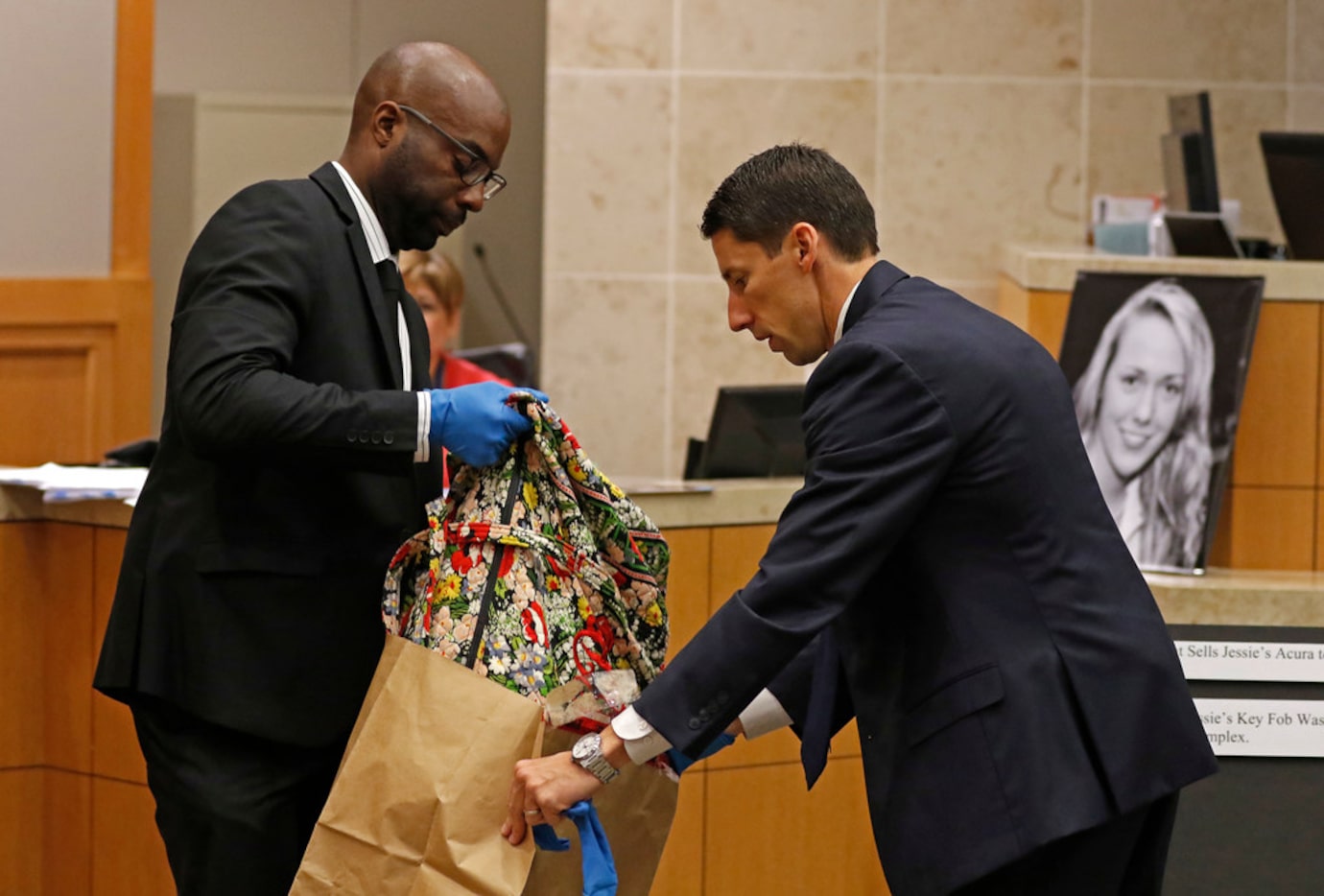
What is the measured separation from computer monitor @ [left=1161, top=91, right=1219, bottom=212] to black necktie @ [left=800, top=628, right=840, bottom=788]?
307cm

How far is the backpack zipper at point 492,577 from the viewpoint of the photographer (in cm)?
210

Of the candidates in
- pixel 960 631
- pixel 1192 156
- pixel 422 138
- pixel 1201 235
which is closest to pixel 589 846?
pixel 960 631

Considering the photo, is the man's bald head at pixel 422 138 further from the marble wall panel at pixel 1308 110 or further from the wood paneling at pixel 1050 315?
the marble wall panel at pixel 1308 110

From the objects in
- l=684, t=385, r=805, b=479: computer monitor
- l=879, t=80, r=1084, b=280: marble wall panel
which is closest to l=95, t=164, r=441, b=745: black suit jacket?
l=684, t=385, r=805, b=479: computer monitor

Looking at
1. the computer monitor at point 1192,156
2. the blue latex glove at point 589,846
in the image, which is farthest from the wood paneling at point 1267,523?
the blue latex glove at point 589,846

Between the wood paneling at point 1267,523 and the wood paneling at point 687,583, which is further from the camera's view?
the wood paneling at point 1267,523

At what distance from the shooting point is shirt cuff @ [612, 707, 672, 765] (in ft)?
6.70

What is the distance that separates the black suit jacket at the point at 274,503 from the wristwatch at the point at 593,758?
0.40 metres

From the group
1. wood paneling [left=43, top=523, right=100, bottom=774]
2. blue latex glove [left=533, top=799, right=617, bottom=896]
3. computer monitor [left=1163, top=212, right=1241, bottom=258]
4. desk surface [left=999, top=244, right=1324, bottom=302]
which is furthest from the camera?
computer monitor [left=1163, top=212, right=1241, bottom=258]

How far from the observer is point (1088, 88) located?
6180 millimetres

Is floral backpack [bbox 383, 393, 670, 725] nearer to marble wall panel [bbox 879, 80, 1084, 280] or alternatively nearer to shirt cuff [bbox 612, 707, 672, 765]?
shirt cuff [bbox 612, 707, 672, 765]

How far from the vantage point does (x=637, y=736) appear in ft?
6.69

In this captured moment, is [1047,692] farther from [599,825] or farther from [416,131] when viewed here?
[416,131]

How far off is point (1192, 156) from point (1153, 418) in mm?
1214
